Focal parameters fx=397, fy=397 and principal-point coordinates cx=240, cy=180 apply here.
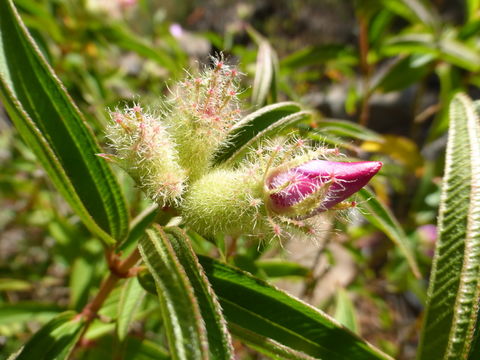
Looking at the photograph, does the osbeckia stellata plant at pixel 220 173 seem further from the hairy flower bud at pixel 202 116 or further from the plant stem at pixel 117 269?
the plant stem at pixel 117 269

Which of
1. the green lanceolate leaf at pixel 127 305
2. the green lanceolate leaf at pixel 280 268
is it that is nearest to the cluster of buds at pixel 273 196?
the green lanceolate leaf at pixel 127 305

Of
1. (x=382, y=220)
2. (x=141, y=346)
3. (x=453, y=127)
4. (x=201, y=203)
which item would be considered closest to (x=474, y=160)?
(x=453, y=127)

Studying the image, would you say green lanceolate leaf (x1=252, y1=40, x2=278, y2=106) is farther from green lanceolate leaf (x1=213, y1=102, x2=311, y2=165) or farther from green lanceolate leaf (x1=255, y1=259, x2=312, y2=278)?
green lanceolate leaf (x1=255, y1=259, x2=312, y2=278)

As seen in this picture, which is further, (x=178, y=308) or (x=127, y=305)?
(x=127, y=305)

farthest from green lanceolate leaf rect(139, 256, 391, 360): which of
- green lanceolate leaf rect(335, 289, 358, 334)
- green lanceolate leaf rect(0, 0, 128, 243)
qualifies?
green lanceolate leaf rect(335, 289, 358, 334)

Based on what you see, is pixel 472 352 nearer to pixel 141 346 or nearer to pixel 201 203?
pixel 201 203

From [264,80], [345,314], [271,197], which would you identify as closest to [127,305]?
[271,197]

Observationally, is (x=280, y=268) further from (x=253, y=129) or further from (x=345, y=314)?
(x=253, y=129)
